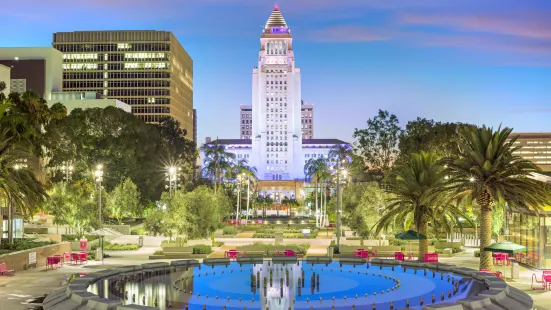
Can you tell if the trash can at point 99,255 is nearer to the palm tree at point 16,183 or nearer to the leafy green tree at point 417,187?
the palm tree at point 16,183

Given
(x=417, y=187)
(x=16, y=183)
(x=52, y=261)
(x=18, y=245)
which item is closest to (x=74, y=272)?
(x=52, y=261)

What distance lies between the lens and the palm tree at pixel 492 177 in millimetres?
36312

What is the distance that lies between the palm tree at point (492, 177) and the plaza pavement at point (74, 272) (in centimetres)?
469

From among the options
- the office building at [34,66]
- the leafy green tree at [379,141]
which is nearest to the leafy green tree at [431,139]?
the leafy green tree at [379,141]

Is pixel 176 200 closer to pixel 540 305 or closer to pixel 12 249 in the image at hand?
pixel 12 249

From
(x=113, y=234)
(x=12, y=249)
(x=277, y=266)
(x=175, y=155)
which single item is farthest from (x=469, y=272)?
(x=175, y=155)

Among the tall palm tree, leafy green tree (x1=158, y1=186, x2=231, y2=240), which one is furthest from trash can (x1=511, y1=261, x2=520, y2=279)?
leafy green tree (x1=158, y1=186, x2=231, y2=240)

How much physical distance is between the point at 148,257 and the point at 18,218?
17229 mm

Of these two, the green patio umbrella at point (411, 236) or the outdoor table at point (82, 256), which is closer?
the green patio umbrella at point (411, 236)

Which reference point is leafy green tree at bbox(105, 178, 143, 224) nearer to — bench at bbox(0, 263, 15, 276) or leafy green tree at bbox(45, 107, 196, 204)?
leafy green tree at bbox(45, 107, 196, 204)

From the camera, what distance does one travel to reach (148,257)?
51.4 meters

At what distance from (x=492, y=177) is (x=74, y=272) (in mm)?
26725

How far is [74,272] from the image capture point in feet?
139

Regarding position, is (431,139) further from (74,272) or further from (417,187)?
(74,272)
